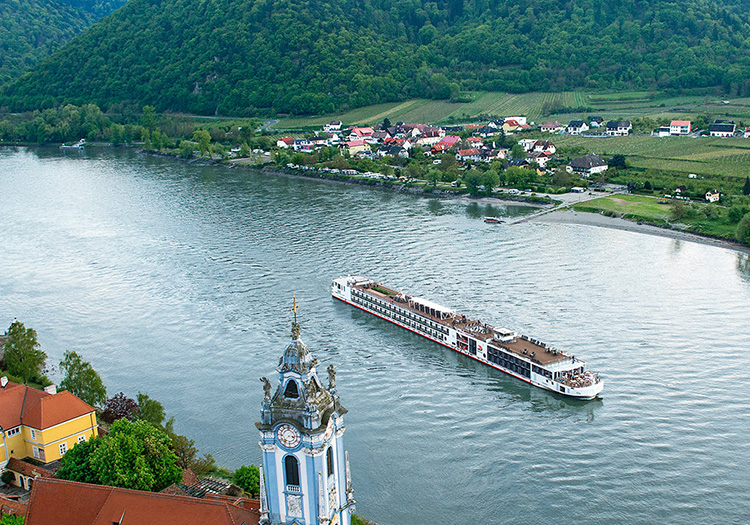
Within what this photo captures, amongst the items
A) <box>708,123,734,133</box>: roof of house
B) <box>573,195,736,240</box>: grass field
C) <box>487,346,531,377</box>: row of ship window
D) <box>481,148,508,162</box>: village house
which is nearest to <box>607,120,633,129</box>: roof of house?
<box>708,123,734,133</box>: roof of house

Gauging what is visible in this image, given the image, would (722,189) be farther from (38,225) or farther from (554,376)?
(38,225)

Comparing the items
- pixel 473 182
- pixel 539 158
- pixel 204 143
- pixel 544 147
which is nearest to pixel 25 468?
pixel 473 182

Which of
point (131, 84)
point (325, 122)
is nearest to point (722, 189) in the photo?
point (325, 122)

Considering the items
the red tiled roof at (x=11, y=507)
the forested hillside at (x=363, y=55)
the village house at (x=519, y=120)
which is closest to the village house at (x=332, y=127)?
the forested hillside at (x=363, y=55)

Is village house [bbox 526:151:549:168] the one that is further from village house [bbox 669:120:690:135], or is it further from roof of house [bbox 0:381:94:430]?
roof of house [bbox 0:381:94:430]

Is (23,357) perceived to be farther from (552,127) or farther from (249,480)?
(552,127)

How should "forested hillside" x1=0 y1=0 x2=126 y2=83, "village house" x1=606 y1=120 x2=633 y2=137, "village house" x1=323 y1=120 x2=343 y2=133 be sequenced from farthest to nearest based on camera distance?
"forested hillside" x1=0 y1=0 x2=126 y2=83 → "village house" x1=323 y1=120 x2=343 y2=133 → "village house" x1=606 y1=120 x2=633 y2=137
